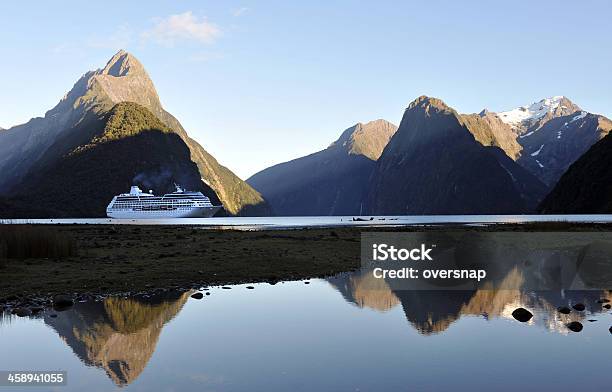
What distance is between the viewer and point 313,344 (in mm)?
16344

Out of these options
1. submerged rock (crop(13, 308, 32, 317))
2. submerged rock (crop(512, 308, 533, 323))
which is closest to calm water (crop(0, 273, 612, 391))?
submerged rock (crop(512, 308, 533, 323))

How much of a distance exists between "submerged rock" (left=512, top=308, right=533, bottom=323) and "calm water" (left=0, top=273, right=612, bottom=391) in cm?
43

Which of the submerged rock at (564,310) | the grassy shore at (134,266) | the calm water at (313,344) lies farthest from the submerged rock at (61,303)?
the submerged rock at (564,310)

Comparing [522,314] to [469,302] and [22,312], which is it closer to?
[469,302]

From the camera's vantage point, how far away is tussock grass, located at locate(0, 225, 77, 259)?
117ft

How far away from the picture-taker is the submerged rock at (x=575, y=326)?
1812 centimetres

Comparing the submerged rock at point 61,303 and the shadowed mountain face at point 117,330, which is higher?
the submerged rock at point 61,303

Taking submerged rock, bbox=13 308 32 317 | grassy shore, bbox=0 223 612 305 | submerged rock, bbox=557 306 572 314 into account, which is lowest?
submerged rock, bbox=13 308 32 317

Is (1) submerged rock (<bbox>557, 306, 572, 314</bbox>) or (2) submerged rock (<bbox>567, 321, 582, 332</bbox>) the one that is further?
(1) submerged rock (<bbox>557, 306, 572, 314</bbox>)

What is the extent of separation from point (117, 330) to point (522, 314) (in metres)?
15.0

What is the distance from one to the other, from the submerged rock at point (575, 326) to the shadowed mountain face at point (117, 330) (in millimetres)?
13936

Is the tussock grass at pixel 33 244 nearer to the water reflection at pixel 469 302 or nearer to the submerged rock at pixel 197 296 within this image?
the submerged rock at pixel 197 296

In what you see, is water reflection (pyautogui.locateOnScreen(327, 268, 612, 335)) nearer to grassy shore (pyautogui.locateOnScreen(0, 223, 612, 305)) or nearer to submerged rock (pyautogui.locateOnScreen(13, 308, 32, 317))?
grassy shore (pyautogui.locateOnScreen(0, 223, 612, 305))

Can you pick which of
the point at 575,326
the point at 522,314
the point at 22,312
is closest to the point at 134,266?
the point at 22,312
